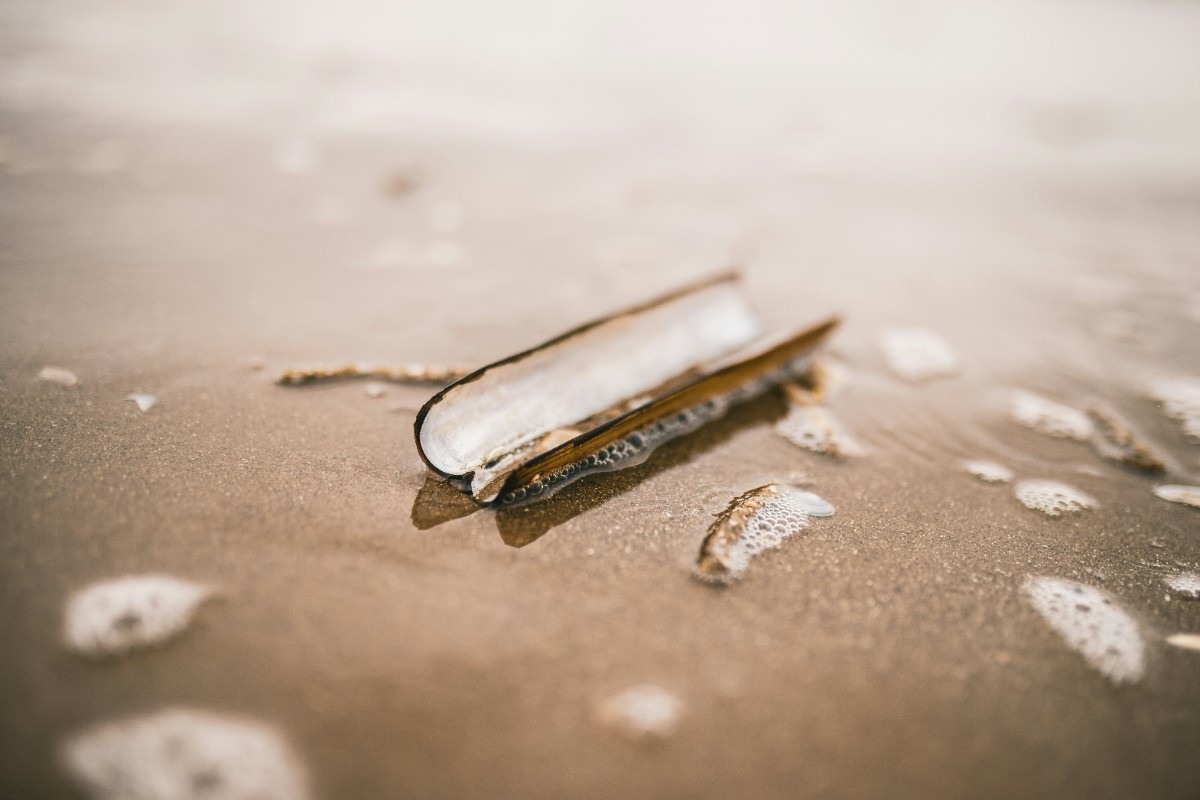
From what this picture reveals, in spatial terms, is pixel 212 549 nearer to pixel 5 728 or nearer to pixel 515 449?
pixel 5 728

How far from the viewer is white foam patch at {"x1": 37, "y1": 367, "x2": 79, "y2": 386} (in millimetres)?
1885

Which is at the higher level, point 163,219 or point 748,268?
point 748,268

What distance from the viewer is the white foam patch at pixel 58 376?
1885 millimetres

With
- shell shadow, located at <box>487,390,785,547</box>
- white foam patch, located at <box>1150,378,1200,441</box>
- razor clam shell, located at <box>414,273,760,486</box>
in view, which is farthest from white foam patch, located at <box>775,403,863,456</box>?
white foam patch, located at <box>1150,378,1200,441</box>

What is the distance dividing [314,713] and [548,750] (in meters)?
0.46

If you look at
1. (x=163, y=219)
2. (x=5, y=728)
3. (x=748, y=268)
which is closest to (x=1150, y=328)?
(x=748, y=268)

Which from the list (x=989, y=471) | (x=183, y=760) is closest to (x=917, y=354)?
(x=989, y=471)

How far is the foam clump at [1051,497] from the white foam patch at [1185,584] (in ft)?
0.90

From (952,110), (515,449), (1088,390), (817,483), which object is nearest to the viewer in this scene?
(515,449)

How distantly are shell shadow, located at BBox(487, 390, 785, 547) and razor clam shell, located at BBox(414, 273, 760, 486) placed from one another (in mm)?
172

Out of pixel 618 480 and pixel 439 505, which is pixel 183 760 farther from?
pixel 618 480

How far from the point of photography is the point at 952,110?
217 inches

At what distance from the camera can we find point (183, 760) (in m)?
1.12

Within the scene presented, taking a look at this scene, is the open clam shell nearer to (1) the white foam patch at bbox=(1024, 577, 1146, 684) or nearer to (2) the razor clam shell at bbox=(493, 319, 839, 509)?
(2) the razor clam shell at bbox=(493, 319, 839, 509)
